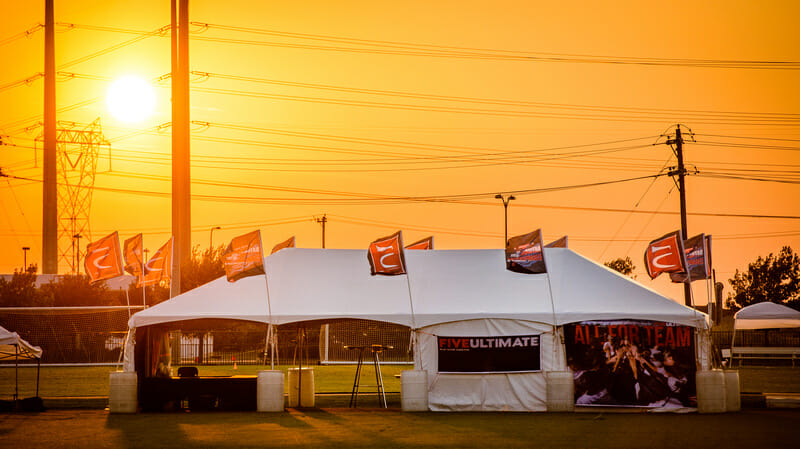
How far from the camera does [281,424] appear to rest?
62.4 ft

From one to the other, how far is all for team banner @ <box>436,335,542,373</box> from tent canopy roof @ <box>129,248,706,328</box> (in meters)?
0.59

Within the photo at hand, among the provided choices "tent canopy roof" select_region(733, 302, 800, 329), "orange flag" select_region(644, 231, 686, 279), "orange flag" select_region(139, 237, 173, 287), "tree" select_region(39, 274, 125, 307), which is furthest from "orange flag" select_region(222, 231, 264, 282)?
"tree" select_region(39, 274, 125, 307)

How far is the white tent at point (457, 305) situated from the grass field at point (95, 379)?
5949 mm

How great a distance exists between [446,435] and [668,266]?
816cm

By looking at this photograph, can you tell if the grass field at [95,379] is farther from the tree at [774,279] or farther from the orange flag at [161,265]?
the tree at [774,279]

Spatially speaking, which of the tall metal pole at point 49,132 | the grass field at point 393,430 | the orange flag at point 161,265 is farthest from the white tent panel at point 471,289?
the tall metal pole at point 49,132

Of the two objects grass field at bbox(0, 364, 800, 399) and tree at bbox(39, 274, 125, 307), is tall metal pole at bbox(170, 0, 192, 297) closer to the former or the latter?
grass field at bbox(0, 364, 800, 399)

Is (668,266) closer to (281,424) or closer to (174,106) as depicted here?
(281,424)

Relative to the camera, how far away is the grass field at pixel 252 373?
2822 centimetres

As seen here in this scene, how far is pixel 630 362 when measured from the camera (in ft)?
70.5

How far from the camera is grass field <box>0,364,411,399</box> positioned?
28.5 metres

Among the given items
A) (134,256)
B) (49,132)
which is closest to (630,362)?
(134,256)

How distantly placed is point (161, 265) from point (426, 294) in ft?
26.3

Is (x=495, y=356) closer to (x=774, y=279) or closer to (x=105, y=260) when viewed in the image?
(x=105, y=260)
